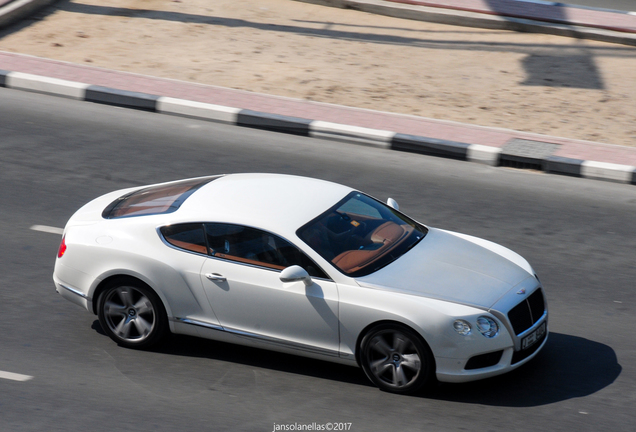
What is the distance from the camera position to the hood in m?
5.89

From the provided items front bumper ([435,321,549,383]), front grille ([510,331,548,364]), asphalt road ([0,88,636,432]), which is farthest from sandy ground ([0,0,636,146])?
front bumper ([435,321,549,383])

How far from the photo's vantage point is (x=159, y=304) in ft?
21.1

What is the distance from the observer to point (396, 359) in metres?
5.88

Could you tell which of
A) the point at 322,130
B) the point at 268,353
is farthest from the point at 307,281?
the point at 322,130

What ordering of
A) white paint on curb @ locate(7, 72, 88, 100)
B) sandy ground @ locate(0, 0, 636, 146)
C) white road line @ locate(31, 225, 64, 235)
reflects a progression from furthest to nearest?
white paint on curb @ locate(7, 72, 88, 100) < sandy ground @ locate(0, 0, 636, 146) < white road line @ locate(31, 225, 64, 235)

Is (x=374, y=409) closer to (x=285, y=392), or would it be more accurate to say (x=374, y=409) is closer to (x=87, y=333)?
(x=285, y=392)

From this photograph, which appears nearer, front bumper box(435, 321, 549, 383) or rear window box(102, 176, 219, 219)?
front bumper box(435, 321, 549, 383)

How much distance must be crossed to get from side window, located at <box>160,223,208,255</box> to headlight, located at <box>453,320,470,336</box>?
1.96 m

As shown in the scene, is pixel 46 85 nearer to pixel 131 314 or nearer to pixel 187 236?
pixel 131 314

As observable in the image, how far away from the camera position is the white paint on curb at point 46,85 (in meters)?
12.7

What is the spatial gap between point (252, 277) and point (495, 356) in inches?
72.4

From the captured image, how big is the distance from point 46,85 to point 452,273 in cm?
880

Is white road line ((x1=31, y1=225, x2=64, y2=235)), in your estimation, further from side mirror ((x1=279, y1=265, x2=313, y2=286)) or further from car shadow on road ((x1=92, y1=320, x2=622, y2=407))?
side mirror ((x1=279, y1=265, x2=313, y2=286))

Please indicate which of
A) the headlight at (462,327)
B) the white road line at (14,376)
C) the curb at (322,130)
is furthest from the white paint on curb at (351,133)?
the white road line at (14,376)
